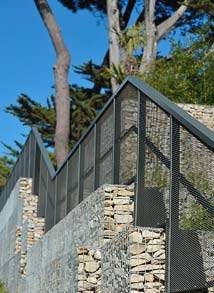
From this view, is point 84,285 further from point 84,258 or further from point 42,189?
point 42,189

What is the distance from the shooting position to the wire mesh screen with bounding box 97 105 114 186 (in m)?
9.79

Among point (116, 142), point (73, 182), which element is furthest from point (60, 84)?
point (116, 142)

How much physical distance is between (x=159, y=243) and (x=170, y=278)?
434mm

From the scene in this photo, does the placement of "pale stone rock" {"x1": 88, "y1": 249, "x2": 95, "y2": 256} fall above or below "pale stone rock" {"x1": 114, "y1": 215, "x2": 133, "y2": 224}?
below

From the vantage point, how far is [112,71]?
20219 mm

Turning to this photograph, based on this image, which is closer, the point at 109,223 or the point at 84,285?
the point at 84,285

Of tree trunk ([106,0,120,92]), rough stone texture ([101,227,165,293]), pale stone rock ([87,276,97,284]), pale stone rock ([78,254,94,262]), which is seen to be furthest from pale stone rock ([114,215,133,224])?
tree trunk ([106,0,120,92])

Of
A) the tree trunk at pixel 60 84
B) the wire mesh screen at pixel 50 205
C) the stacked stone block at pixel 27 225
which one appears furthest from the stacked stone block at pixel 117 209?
the tree trunk at pixel 60 84

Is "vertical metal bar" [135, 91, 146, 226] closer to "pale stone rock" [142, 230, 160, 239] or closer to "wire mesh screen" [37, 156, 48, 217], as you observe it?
"pale stone rock" [142, 230, 160, 239]

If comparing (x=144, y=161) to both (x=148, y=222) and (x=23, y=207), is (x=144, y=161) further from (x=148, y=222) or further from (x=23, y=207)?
(x=23, y=207)

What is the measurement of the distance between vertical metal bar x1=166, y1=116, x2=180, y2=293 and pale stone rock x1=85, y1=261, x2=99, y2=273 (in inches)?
79.5

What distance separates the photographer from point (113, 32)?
21844mm

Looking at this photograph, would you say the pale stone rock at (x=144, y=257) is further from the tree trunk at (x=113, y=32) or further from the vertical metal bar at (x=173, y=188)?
the tree trunk at (x=113, y=32)

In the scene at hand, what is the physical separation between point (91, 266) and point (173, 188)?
226cm
